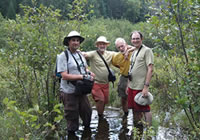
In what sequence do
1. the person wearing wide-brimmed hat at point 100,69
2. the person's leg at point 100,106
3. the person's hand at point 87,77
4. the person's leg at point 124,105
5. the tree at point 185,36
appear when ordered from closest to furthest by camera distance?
the tree at point 185,36, the person's hand at point 87,77, the person wearing wide-brimmed hat at point 100,69, the person's leg at point 100,106, the person's leg at point 124,105

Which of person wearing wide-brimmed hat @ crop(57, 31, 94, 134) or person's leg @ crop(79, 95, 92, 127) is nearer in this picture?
person wearing wide-brimmed hat @ crop(57, 31, 94, 134)

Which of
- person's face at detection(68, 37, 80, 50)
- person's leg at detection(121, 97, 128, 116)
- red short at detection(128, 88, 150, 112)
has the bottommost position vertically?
person's leg at detection(121, 97, 128, 116)

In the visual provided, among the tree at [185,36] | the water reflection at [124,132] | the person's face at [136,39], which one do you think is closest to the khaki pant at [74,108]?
the water reflection at [124,132]

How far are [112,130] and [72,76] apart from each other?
60.4 inches

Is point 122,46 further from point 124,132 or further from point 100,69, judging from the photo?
point 124,132

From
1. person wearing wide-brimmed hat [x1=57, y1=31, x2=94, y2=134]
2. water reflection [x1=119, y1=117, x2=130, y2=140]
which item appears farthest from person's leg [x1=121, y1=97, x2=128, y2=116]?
person wearing wide-brimmed hat [x1=57, y1=31, x2=94, y2=134]

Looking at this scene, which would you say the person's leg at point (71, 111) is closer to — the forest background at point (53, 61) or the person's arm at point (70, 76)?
the forest background at point (53, 61)

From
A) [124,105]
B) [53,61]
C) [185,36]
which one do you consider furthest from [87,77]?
[124,105]

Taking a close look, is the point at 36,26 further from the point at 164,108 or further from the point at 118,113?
the point at 164,108

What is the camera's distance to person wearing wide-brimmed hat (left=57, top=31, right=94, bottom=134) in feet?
12.0

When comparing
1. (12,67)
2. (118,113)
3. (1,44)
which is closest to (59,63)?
(12,67)

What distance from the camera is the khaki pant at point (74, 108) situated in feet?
12.7

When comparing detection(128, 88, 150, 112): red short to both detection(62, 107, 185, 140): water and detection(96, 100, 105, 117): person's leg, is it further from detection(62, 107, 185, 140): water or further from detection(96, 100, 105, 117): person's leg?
detection(96, 100, 105, 117): person's leg

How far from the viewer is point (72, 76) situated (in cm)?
365
